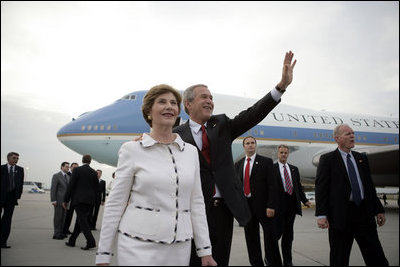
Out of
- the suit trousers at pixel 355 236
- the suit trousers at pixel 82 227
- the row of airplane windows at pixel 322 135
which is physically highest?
the row of airplane windows at pixel 322 135

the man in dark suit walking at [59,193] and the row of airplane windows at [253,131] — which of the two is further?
the row of airplane windows at [253,131]

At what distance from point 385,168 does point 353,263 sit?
9.65 m

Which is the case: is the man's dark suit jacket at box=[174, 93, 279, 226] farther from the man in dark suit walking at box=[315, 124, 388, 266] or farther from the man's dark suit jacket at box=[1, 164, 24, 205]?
the man's dark suit jacket at box=[1, 164, 24, 205]

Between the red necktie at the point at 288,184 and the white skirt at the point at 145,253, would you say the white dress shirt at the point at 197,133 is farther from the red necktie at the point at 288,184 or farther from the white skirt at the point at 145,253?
the red necktie at the point at 288,184

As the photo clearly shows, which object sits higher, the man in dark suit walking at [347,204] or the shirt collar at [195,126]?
the shirt collar at [195,126]

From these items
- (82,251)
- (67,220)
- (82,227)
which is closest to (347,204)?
(82,251)

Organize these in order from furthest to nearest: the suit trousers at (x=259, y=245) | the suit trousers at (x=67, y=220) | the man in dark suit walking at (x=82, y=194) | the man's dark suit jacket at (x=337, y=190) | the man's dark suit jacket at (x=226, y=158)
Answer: the suit trousers at (x=67, y=220) < the man in dark suit walking at (x=82, y=194) < the suit trousers at (x=259, y=245) < the man's dark suit jacket at (x=337, y=190) < the man's dark suit jacket at (x=226, y=158)

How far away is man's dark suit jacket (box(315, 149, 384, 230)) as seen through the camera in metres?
2.93

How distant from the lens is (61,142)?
436 inches

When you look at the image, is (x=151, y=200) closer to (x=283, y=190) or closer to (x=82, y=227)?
(x=283, y=190)

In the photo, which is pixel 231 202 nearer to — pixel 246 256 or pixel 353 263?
pixel 246 256

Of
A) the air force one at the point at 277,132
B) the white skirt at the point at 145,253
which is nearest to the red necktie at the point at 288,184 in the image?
the white skirt at the point at 145,253

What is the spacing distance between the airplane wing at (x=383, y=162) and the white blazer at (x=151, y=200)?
10.3 metres

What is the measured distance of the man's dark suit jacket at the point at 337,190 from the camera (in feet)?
9.61
